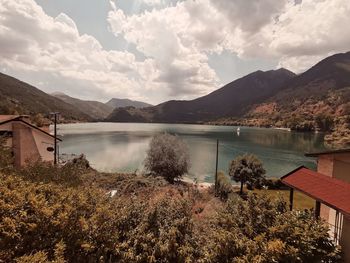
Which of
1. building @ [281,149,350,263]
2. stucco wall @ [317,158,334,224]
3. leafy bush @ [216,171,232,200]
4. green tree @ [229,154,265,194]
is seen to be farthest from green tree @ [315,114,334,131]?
building @ [281,149,350,263]

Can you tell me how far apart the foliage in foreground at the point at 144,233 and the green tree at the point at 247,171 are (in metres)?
28.7

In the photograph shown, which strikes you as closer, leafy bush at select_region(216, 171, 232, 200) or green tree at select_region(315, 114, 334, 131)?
leafy bush at select_region(216, 171, 232, 200)

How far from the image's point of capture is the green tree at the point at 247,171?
126 feet

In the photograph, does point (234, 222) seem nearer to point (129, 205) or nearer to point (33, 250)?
point (129, 205)

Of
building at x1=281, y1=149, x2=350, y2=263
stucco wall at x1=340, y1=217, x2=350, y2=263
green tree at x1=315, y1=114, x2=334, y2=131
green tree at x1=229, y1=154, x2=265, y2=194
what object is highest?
green tree at x1=315, y1=114, x2=334, y2=131

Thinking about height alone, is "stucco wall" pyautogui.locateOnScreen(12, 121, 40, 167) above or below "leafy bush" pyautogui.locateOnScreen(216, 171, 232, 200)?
above

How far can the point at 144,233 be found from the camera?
369 inches

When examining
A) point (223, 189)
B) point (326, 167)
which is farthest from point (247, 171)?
point (326, 167)

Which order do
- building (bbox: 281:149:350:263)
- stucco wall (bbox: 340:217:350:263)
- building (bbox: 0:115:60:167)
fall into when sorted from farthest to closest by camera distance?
building (bbox: 0:115:60:167)
building (bbox: 281:149:350:263)
stucco wall (bbox: 340:217:350:263)

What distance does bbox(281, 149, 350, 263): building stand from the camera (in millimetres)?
9234

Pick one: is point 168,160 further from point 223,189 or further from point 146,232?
point 146,232

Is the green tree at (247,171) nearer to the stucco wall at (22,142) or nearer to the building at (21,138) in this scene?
the building at (21,138)

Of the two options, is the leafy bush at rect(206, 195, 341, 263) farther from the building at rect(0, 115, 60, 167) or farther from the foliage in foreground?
the building at rect(0, 115, 60, 167)

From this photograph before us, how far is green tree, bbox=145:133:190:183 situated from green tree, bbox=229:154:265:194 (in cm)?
897
